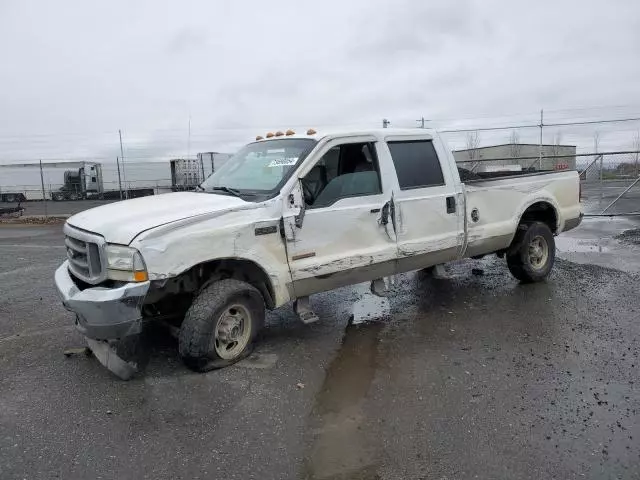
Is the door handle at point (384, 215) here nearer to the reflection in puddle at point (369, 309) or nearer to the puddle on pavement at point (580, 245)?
the reflection in puddle at point (369, 309)

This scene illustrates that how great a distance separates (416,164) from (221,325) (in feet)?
8.90

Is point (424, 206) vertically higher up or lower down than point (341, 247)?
higher up

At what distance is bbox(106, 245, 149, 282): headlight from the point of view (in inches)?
150

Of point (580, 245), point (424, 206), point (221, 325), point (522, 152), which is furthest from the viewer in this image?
point (522, 152)

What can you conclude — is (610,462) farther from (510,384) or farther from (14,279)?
(14,279)

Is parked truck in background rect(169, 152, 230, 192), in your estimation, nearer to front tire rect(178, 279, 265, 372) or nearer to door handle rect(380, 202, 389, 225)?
door handle rect(380, 202, 389, 225)

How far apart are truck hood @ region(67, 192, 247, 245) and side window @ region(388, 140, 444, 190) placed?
182 centimetres

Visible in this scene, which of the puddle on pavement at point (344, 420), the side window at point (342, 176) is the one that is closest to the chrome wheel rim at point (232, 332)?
the puddle on pavement at point (344, 420)

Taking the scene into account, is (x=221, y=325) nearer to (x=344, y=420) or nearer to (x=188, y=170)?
(x=344, y=420)

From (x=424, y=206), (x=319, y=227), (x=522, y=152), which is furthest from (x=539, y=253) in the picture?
(x=522, y=152)

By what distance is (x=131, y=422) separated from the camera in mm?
3590

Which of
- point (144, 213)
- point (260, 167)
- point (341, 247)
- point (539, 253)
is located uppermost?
point (260, 167)

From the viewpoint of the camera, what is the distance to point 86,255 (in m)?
4.17

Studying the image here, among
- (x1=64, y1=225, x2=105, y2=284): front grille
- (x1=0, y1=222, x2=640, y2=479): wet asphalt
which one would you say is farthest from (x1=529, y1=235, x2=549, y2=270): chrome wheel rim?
(x1=64, y1=225, x2=105, y2=284): front grille
